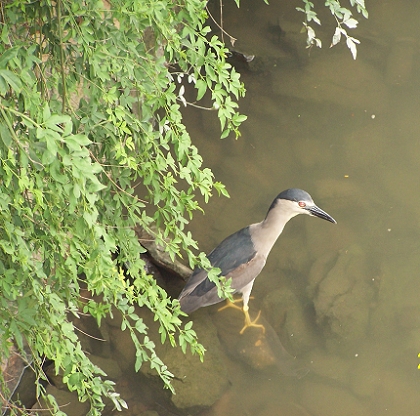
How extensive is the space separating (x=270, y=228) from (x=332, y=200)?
0.88 meters

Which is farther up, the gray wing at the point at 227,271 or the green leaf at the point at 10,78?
the green leaf at the point at 10,78

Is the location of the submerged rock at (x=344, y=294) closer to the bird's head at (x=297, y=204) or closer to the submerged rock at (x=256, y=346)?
the submerged rock at (x=256, y=346)

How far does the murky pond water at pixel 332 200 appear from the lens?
152 inches

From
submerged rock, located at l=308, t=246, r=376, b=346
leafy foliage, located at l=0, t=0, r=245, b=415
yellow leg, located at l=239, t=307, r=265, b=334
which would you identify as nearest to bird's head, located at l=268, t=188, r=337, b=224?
submerged rock, located at l=308, t=246, r=376, b=346

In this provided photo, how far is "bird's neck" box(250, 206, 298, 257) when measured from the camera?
156 inches

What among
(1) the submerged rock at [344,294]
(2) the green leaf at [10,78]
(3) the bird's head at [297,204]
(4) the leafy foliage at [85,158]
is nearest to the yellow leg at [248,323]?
(1) the submerged rock at [344,294]

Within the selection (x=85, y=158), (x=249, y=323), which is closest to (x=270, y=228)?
(x=249, y=323)

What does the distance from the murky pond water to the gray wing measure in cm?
34

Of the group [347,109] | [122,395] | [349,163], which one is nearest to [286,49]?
[347,109]

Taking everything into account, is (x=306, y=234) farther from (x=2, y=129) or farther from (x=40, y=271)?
(x=2, y=129)

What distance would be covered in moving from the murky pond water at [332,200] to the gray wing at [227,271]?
340 mm

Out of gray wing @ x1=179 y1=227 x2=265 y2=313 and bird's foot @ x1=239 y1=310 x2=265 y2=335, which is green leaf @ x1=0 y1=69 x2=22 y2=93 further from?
bird's foot @ x1=239 y1=310 x2=265 y2=335

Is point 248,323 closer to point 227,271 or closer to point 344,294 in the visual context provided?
point 227,271

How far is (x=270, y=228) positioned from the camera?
3.99 meters
